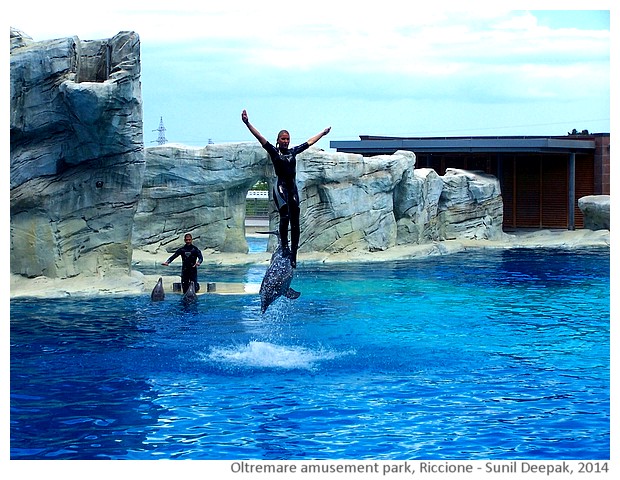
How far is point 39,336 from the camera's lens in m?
10.6

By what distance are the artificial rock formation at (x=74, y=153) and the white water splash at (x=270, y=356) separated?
5.28 metres

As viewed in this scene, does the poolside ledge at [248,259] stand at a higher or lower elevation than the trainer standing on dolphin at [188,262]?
lower

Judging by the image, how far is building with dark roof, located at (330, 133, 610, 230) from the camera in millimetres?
27297

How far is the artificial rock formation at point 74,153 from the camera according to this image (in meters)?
13.5

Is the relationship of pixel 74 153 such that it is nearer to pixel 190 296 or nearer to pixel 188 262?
pixel 188 262

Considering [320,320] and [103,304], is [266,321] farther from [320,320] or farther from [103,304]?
[103,304]

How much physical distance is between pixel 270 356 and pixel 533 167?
2078cm

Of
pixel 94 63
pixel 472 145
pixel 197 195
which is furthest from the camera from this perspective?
pixel 472 145

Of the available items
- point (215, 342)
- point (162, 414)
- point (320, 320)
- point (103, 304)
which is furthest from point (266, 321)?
point (162, 414)

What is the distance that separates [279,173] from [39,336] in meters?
3.96

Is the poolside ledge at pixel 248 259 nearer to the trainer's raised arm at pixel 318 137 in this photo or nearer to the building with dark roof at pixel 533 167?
the building with dark roof at pixel 533 167

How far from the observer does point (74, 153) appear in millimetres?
14203

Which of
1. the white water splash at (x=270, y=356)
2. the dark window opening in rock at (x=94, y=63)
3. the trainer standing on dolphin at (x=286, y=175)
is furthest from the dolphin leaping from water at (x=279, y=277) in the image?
the dark window opening in rock at (x=94, y=63)
